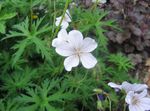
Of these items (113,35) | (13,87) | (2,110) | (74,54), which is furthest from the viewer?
(113,35)

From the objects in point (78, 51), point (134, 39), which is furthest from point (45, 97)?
point (134, 39)

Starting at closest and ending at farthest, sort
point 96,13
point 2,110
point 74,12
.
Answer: point 2,110, point 96,13, point 74,12

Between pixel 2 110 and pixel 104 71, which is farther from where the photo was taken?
pixel 104 71

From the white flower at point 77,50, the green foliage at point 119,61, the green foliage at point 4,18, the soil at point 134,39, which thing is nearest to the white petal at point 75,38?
the white flower at point 77,50

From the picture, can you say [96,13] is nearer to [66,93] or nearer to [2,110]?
[66,93]

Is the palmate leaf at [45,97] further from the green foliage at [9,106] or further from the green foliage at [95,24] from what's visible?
the green foliage at [95,24]

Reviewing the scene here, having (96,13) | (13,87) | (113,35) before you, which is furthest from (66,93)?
(113,35)

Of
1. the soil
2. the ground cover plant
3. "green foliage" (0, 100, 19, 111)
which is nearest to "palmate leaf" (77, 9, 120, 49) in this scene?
the ground cover plant
